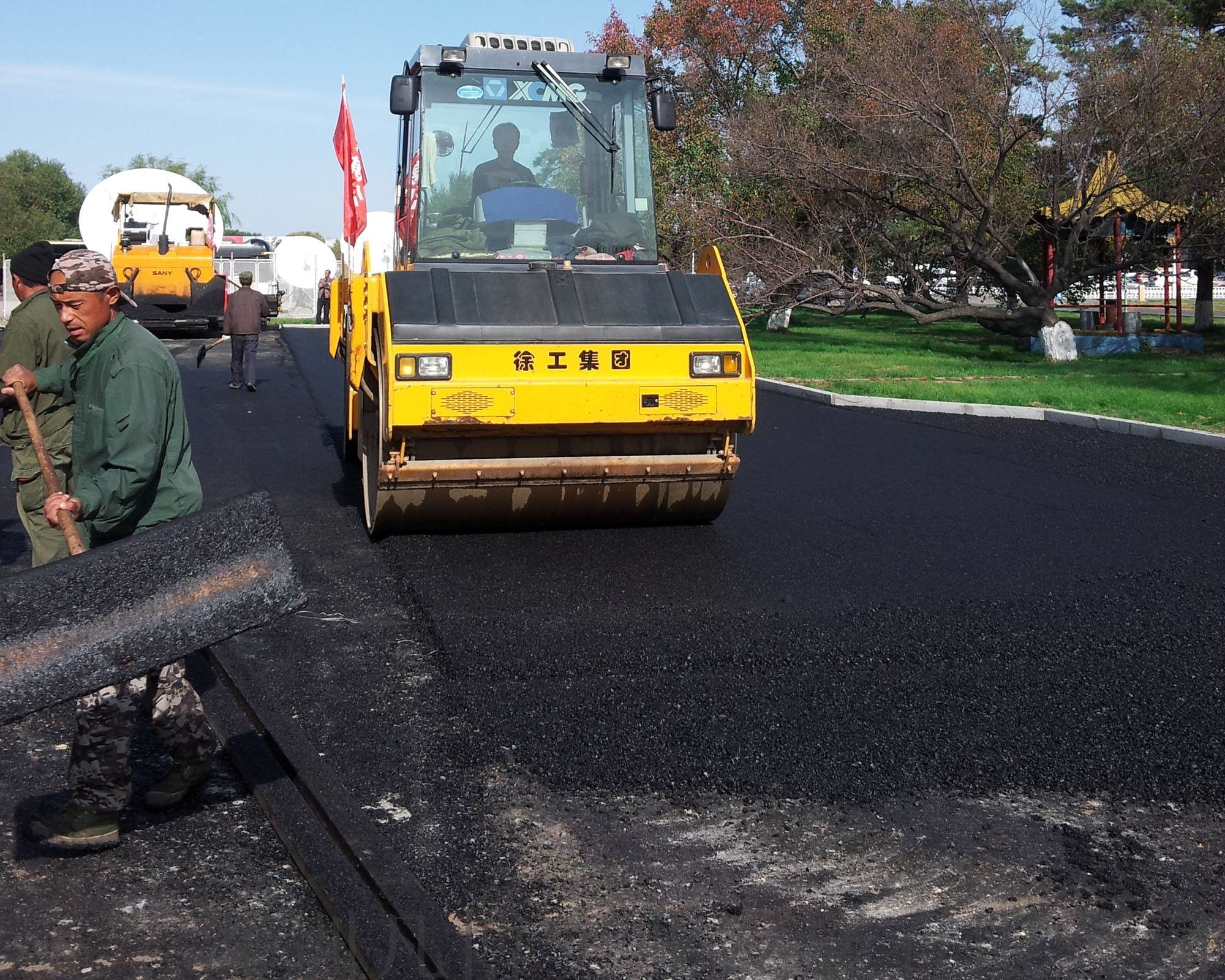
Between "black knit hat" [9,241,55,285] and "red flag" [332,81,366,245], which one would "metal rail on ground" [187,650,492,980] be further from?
"red flag" [332,81,366,245]

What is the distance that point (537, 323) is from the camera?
7.80 m

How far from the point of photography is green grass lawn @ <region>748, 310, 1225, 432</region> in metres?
15.9

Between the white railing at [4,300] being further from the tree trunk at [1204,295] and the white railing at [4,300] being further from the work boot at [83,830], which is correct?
the work boot at [83,830]

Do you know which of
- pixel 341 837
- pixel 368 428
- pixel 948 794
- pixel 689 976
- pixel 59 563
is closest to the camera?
pixel 689 976

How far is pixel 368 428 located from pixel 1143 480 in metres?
5.99

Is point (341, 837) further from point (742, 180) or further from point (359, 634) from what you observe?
point (742, 180)

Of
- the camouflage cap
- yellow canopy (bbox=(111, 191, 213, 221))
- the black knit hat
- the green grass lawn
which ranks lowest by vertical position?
the green grass lawn

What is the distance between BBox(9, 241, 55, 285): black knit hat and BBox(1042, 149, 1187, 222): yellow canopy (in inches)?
808

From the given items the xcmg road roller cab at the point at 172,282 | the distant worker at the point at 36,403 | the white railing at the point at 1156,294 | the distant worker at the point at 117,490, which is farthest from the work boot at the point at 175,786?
the white railing at the point at 1156,294

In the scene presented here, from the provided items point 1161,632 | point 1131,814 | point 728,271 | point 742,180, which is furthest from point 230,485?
point 742,180

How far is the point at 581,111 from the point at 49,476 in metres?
5.81

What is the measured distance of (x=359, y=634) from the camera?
6.49m

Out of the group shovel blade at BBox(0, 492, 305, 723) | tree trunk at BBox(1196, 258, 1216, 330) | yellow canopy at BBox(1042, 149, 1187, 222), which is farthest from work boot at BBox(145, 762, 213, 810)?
tree trunk at BBox(1196, 258, 1216, 330)

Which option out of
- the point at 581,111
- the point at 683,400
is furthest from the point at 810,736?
the point at 581,111
